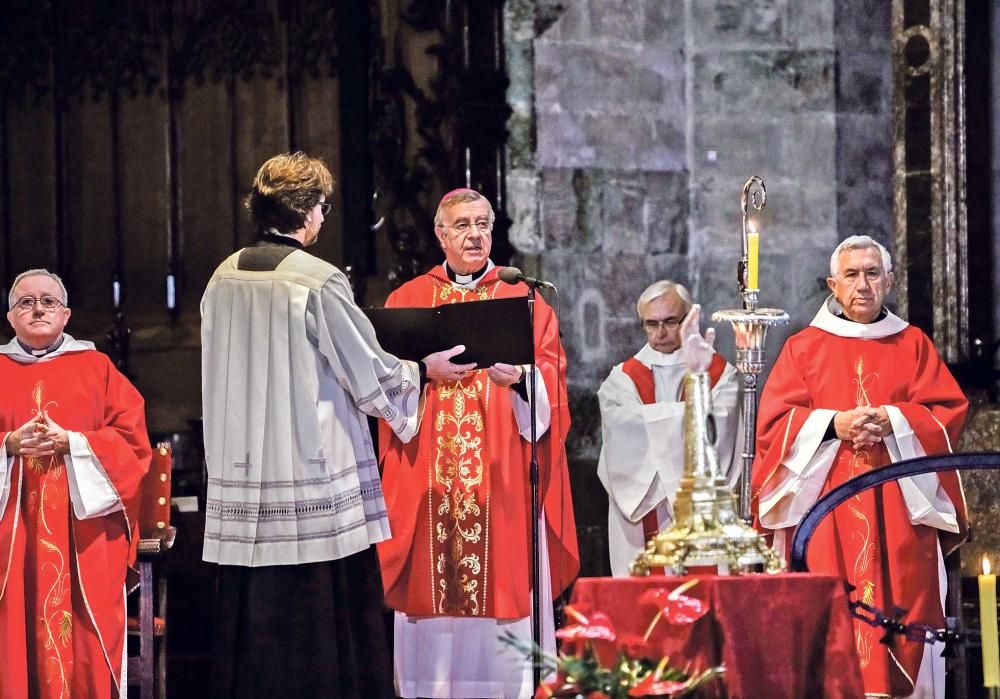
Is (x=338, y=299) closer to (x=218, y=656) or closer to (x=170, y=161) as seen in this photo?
(x=218, y=656)

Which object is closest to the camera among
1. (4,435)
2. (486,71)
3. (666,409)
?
(4,435)

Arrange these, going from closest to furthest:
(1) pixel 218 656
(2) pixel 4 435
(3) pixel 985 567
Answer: (3) pixel 985 567 < (1) pixel 218 656 < (2) pixel 4 435

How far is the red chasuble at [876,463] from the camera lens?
21.5 ft

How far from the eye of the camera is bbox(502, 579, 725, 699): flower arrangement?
3775 millimetres

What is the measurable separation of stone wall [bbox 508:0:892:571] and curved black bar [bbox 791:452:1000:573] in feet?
12.2

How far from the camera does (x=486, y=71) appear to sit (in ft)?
27.5

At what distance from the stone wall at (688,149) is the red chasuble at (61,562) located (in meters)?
2.49


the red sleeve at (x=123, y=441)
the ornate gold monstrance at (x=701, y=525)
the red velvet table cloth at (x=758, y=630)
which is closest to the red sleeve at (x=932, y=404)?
the ornate gold monstrance at (x=701, y=525)

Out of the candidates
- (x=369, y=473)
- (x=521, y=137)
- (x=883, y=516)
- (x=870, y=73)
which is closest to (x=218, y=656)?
(x=369, y=473)

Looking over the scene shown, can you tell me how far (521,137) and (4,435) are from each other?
2.96 metres

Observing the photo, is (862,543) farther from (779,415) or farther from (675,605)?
(675,605)

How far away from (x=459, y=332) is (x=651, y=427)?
1367mm

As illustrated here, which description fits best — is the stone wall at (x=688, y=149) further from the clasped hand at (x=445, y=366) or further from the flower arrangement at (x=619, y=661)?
the flower arrangement at (x=619, y=661)

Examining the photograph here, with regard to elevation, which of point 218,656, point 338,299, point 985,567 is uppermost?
point 338,299
